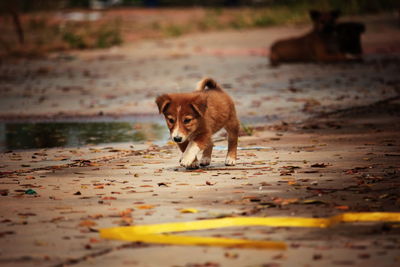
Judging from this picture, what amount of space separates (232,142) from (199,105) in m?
0.89

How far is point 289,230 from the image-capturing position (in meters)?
7.66

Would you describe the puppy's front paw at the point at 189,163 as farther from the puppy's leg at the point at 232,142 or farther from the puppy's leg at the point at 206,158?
the puppy's leg at the point at 232,142

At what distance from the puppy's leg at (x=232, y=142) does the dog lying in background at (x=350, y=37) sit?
51.9 feet

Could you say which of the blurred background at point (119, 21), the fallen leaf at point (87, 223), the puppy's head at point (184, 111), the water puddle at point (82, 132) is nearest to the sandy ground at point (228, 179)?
the fallen leaf at point (87, 223)

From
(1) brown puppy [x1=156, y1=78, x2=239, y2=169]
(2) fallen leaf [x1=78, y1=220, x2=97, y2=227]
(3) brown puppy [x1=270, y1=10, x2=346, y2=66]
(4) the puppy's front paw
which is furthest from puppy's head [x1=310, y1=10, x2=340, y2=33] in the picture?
(2) fallen leaf [x1=78, y1=220, x2=97, y2=227]

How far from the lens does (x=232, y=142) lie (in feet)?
38.1

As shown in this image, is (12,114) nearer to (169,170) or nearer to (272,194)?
(169,170)

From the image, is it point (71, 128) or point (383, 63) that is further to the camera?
point (383, 63)

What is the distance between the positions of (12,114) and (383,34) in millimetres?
19466

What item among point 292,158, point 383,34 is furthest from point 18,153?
point 383,34

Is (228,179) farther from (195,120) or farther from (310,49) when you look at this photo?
(310,49)

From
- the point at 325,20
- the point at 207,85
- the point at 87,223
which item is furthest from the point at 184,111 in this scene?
the point at 325,20

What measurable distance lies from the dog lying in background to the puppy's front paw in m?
16.5

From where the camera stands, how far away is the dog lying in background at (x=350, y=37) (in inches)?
1072
